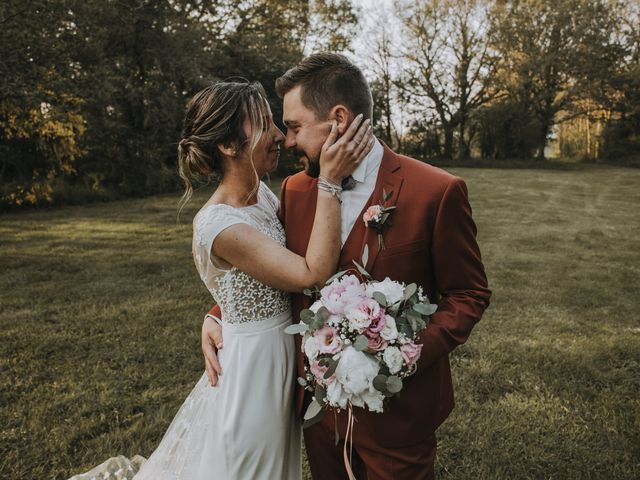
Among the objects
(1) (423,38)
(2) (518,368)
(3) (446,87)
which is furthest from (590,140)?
(2) (518,368)

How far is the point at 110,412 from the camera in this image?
402 centimetres

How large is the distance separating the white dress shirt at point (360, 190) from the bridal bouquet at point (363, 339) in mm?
446

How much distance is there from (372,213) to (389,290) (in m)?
0.35

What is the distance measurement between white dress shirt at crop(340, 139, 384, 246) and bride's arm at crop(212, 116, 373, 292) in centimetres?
8

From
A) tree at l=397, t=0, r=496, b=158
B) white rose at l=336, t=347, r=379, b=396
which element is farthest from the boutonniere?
tree at l=397, t=0, r=496, b=158

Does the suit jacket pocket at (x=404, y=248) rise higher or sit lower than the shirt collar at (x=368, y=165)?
lower

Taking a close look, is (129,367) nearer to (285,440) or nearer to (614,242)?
(285,440)

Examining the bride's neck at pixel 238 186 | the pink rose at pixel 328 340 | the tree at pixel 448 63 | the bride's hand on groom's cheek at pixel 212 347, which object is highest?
the tree at pixel 448 63

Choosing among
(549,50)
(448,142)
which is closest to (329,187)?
(448,142)

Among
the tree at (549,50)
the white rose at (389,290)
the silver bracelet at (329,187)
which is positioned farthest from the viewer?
the tree at (549,50)

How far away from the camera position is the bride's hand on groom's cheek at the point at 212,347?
7.74 ft

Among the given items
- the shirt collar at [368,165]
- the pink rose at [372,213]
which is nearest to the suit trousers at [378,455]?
the pink rose at [372,213]

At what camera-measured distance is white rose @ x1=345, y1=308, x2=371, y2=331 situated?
4.99 ft

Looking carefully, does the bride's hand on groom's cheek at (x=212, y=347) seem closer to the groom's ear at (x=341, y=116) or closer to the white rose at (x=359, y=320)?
the white rose at (x=359, y=320)
